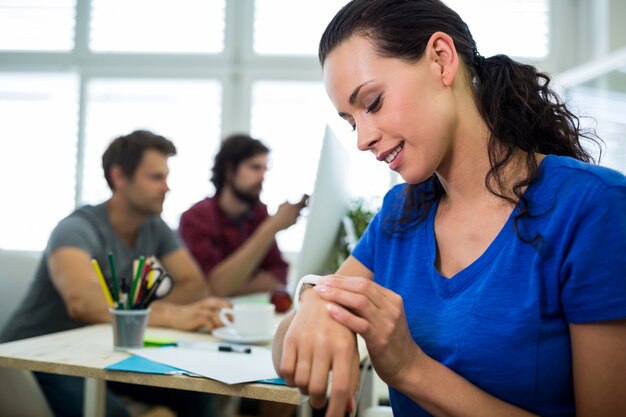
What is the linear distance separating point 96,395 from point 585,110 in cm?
104

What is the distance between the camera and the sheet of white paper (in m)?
0.89

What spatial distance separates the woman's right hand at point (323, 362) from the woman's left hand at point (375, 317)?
16mm

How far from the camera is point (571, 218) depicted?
0.74 m

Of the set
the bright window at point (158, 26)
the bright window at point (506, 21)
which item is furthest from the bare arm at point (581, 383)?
the bright window at point (158, 26)

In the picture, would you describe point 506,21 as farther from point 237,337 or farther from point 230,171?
point 237,337

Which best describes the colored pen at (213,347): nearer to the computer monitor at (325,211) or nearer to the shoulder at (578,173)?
the computer monitor at (325,211)

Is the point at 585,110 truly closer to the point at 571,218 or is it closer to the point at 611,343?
the point at 571,218

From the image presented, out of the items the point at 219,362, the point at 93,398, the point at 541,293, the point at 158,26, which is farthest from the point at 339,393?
the point at 158,26

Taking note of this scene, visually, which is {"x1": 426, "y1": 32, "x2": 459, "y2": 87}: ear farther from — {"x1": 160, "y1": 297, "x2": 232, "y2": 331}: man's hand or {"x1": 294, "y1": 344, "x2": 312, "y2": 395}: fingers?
{"x1": 160, "y1": 297, "x2": 232, "y2": 331}: man's hand

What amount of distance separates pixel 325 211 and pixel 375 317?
29.3 inches

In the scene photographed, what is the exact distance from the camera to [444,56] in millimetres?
867

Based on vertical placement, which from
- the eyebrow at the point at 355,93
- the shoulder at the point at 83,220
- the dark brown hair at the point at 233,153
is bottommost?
the shoulder at the point at 83,220

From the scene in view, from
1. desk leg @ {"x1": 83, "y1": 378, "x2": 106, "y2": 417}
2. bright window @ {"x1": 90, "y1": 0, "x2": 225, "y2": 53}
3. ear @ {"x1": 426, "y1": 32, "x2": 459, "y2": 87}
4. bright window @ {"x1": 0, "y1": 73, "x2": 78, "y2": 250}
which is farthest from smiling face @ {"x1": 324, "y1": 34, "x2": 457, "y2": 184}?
bright window @ {"x1": 0, "y1": 73, "x2": 78, "y2": 250}

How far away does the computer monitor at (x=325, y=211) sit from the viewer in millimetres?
1312
